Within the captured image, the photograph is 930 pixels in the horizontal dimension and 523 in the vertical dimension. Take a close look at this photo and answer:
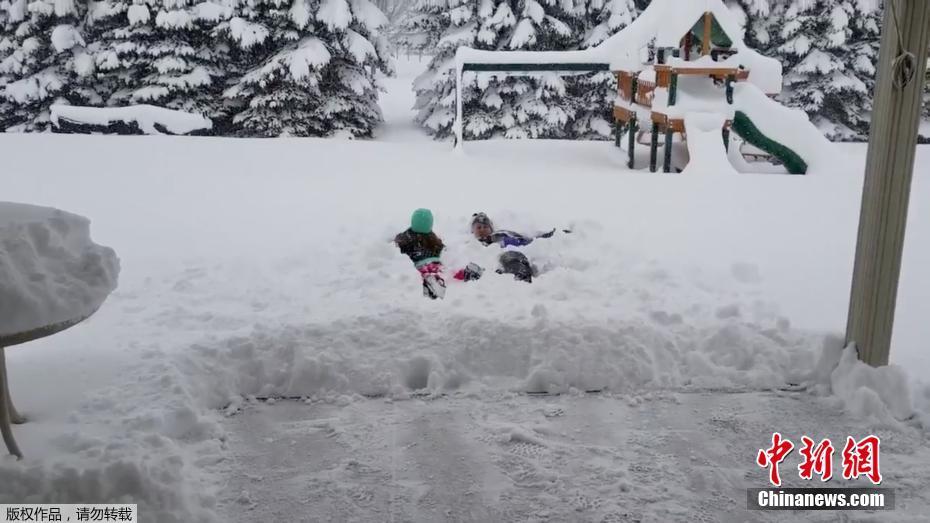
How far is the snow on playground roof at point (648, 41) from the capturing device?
9.20 metres

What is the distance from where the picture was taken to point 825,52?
16.8m

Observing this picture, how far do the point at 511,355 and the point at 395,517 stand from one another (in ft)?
3.95

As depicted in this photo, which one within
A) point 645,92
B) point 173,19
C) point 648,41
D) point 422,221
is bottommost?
point 422,221

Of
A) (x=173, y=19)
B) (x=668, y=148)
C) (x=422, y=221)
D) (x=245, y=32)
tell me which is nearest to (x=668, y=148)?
(x=668, y=148)

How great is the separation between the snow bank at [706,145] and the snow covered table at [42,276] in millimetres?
6730

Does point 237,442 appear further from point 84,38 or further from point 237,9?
point 84,38

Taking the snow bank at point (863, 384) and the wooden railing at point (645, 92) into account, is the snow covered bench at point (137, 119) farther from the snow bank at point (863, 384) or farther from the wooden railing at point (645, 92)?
the snow bank at point (863, 384)

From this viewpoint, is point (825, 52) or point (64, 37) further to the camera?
point (825, 52)

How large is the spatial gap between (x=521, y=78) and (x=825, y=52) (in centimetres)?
680

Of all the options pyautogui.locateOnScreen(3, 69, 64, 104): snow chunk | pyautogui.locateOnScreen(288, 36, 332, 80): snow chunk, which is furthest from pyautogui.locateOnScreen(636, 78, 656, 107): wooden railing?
pyautogui.locateOnScreen(3, 69, 64, 104): snow chunk

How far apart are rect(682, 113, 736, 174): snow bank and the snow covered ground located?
2.21m

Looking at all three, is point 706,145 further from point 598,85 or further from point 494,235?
point 598,85

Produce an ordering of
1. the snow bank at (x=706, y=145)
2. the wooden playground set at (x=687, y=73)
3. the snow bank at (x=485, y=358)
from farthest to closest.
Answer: the wooden playground set at (x=687, y=73), the snow bank at (x=706, y=145), the snow bank at (x=485, y=358)

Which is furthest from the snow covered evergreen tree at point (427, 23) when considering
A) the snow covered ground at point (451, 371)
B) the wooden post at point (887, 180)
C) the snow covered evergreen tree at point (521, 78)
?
the wooden post at point (887, 180)
